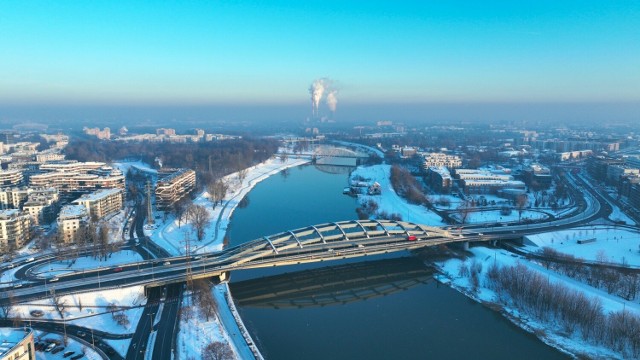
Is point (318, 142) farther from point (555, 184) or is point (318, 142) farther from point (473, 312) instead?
point (473, 312)

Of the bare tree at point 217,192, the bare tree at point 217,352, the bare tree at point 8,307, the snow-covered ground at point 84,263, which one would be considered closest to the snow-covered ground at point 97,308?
the bare tree at point 8,307

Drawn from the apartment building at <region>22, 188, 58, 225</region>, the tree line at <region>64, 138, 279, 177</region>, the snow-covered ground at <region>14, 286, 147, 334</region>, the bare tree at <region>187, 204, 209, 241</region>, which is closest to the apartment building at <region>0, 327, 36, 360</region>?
the snow-covered ground at <region>14, 286, 147, 334</region>

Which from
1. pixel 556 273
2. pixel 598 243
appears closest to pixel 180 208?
pixel 556 273

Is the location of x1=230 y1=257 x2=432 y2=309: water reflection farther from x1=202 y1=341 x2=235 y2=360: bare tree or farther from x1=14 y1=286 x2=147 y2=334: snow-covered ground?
x1=202 y1=341 x2=235 y2=360: bare tree

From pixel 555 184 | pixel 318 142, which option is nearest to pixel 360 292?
pixel 555 184

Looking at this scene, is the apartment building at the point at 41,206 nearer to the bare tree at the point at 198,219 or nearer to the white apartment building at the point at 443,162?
the bare tree at the point at 198,219

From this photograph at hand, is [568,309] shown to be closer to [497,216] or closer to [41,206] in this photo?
[497,216]
